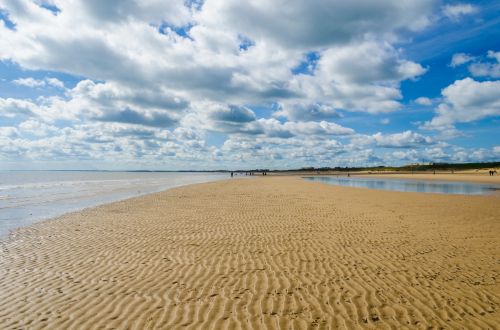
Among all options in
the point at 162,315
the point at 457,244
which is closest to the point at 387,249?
the point at 457,244

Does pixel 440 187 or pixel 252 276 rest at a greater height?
pixel 440 187

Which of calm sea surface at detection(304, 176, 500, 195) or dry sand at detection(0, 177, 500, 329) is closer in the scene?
dry sand at detection(0, 177, 500, 329)

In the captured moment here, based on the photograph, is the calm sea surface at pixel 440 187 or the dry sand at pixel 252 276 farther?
the calm sea surface at pixel 440 187

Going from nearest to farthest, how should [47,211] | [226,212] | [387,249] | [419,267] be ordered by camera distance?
[419,267] < [387,249] < [226,212] < [47,211]

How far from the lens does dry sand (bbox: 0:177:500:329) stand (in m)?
6.16

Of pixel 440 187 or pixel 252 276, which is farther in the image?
pixel 440 187

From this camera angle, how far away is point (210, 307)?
6.54 m

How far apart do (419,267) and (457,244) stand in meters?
4.14

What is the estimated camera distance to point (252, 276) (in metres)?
8.43

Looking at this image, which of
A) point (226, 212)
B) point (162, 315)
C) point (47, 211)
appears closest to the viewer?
point (162, 315)

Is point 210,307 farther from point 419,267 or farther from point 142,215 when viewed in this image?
point 142,215

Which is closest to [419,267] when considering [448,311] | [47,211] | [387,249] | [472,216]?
[387,249]

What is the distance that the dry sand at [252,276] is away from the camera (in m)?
6.16

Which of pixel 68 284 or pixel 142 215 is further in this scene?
pixel 142 215
